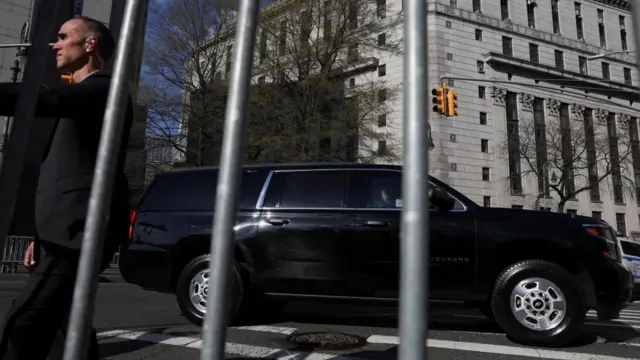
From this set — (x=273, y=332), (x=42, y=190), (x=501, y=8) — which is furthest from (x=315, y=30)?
(x=501, y=8)

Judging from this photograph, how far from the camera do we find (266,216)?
5.42 metres

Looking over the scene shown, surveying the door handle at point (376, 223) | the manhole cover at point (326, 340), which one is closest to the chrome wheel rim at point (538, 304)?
the door handle at point (376, 223)

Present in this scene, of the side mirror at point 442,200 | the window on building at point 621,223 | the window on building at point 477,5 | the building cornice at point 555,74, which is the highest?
the window on building at point 477,5

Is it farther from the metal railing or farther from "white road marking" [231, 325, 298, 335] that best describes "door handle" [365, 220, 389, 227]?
the metal railing

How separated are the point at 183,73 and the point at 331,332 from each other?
1837cm

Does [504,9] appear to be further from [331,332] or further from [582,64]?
[331,332]

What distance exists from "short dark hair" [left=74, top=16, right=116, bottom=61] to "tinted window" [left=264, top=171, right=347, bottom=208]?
343cm

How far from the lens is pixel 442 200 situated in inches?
193

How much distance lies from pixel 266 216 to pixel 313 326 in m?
1.46

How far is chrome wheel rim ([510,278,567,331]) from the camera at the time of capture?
4574 mm

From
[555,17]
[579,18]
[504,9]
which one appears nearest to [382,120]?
[504,9]

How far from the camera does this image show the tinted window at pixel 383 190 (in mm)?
5305

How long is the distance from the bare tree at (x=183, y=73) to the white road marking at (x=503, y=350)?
56.5 feet

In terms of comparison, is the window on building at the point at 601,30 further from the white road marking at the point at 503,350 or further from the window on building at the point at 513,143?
the white road marking at the point at 503,350
